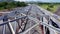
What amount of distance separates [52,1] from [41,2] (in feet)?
6.23

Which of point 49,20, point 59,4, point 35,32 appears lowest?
point 59,4

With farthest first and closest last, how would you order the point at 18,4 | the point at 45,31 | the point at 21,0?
the point at 21,0 → the point at 18,4 → the point at 45,31

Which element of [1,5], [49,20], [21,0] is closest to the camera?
[49,20]

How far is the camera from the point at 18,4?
19281mm

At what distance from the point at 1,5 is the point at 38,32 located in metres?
15.1

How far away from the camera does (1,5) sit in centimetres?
1811

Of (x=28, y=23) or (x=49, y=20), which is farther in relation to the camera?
(x=28, y=23)

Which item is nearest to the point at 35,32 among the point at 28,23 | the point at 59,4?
the point at 28,23

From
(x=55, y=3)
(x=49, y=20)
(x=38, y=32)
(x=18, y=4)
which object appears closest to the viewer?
(x=49, y=20)

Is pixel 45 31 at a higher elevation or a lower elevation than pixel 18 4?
higher

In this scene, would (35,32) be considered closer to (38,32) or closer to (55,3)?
(38,32)

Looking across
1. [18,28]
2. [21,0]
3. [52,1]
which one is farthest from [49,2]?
[18,28]

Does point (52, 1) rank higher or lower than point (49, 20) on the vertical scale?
lower

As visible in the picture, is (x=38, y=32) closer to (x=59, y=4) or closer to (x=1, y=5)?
(x=1, y=5)
